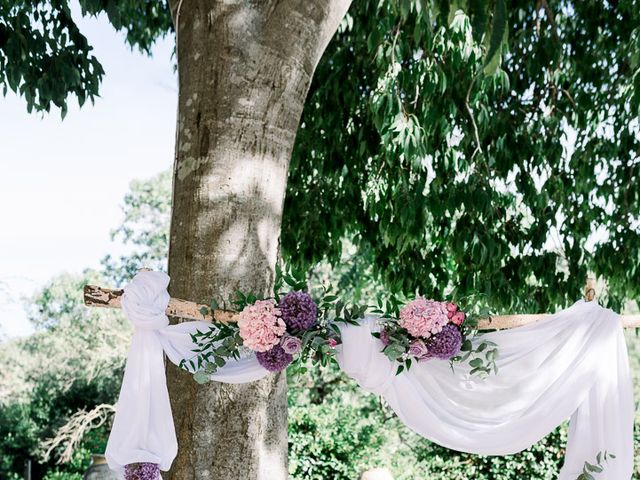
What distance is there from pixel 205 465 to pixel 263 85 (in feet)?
5.34

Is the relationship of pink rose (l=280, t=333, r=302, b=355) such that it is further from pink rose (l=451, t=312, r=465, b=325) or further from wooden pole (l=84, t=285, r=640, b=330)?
pink rose (l=451, t=312, r=465, b=325)

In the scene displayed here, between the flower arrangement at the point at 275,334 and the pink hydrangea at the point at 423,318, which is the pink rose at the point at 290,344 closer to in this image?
the flower arrangement at the point at 275,334

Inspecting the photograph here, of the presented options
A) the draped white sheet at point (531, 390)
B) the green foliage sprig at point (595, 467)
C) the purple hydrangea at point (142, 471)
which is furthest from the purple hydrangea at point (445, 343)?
the purple hydrangea at point (142, 471)

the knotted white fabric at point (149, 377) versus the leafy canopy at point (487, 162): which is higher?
the leafy canopy at point (487, 162)

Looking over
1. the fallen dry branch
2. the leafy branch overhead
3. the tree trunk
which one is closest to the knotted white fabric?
the tree trunk

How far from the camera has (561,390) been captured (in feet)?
12.9

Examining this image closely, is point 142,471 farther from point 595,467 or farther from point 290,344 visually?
point 595,467

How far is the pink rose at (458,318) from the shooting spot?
3.76m

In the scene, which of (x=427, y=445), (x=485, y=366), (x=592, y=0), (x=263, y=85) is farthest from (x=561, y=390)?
(x=427, y=445)

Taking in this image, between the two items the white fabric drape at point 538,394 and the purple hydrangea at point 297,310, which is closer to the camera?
the purple hydrangea at point 297,310

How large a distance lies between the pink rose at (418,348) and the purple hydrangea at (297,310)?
1.41 feet

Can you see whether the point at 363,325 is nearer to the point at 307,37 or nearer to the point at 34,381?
the point at 307,37

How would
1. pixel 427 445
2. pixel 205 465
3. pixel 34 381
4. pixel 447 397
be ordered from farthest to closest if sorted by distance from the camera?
1. pixel 34 381
2. pixel 427 445
3. pixel 447 397
4. pixel 205 465

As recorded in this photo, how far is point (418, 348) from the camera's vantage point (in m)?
3.73
